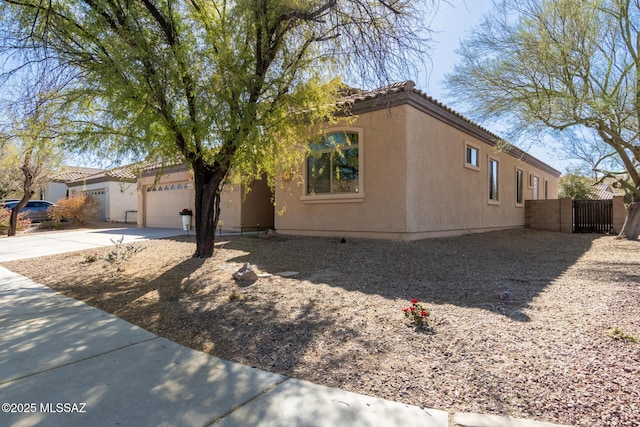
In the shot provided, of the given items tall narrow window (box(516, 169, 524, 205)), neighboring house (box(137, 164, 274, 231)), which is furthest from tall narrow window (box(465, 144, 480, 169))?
neighboring house (box(137, 164, 274, 231))

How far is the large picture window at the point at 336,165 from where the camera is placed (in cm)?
1069

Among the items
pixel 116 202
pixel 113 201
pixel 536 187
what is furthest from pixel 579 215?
pixel 113 201

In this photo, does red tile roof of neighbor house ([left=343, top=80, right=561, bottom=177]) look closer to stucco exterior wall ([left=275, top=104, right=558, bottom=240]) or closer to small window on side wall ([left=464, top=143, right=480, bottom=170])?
stucco exterior wall ([left=275, top=104, right=558, bottom=240])

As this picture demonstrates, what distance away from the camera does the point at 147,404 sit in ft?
8.68

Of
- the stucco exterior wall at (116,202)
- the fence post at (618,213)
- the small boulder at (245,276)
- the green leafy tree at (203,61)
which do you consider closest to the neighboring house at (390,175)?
the green leafy tree at (203,61)

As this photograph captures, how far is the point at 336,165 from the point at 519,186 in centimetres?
1277

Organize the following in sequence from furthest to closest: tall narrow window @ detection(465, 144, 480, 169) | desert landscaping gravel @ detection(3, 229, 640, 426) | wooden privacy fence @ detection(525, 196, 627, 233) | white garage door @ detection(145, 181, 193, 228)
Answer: wooden privacy fence @ detection(525, 196, 627, 233) → white garage door @ detection(145, 181, 193, 228) → tall narrow window @ detection(465, 144, 480, 169) → desert landscaping gravel @ detection(3, 229, 640, 426)

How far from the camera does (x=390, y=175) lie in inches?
392

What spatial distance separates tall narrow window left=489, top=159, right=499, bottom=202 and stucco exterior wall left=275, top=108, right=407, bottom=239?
7365mm

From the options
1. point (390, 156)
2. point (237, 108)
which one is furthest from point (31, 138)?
point (390, 156)

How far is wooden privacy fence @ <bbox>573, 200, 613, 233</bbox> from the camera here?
→ 18.6 meters

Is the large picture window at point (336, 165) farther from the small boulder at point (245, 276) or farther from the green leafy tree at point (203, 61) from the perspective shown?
the small boulder at point (245, 276)

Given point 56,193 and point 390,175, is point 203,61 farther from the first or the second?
point 56,193

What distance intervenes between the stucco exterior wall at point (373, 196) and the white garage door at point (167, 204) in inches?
338
